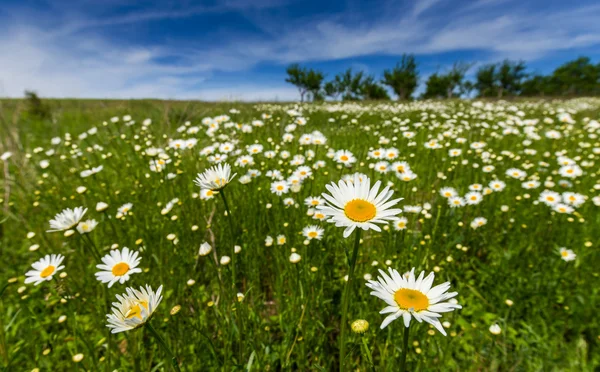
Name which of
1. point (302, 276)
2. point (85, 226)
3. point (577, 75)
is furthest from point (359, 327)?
point (577, 75)

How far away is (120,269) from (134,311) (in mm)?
710

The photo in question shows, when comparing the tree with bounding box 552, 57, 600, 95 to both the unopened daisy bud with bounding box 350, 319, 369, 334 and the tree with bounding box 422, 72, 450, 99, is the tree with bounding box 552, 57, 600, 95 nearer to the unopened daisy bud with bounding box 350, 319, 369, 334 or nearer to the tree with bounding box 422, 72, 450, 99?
the tree with bounding box 422, 72, 450, 99

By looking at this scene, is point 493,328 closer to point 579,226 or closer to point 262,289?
point 262,289

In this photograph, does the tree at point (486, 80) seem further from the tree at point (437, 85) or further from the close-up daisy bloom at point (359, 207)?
the close-up daisy bloom at point (359, 207)

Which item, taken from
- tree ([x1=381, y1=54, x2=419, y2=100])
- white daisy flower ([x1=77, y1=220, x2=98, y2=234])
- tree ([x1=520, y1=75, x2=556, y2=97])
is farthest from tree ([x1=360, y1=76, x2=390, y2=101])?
white daisy flower ([x1=77, y1=220, x2=98, y2=234])

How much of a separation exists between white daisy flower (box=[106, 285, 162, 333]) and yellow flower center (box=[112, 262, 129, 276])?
1.91 feet

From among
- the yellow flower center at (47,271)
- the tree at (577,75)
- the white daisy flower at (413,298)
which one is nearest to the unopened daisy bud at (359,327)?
the white daisy flower at (413,298)

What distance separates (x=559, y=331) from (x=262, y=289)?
6.31ft

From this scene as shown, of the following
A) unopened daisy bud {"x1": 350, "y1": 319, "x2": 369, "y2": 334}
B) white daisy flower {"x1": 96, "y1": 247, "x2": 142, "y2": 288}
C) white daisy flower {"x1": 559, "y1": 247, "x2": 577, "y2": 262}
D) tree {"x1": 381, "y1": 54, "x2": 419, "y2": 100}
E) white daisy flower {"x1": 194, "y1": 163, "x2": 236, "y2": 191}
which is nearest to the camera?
unopened daisy bud {"x1": 350, "y1": 319, "x2": 369, "y2": 334}

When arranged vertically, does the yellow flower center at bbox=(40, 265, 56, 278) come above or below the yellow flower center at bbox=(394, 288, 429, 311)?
below

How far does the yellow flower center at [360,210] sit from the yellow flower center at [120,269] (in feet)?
3.92

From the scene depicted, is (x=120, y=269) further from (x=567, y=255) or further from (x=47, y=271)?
(x=567, y=255)

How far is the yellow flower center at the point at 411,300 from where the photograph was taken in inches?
32.9

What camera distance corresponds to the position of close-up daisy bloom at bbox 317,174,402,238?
2.91 ft
